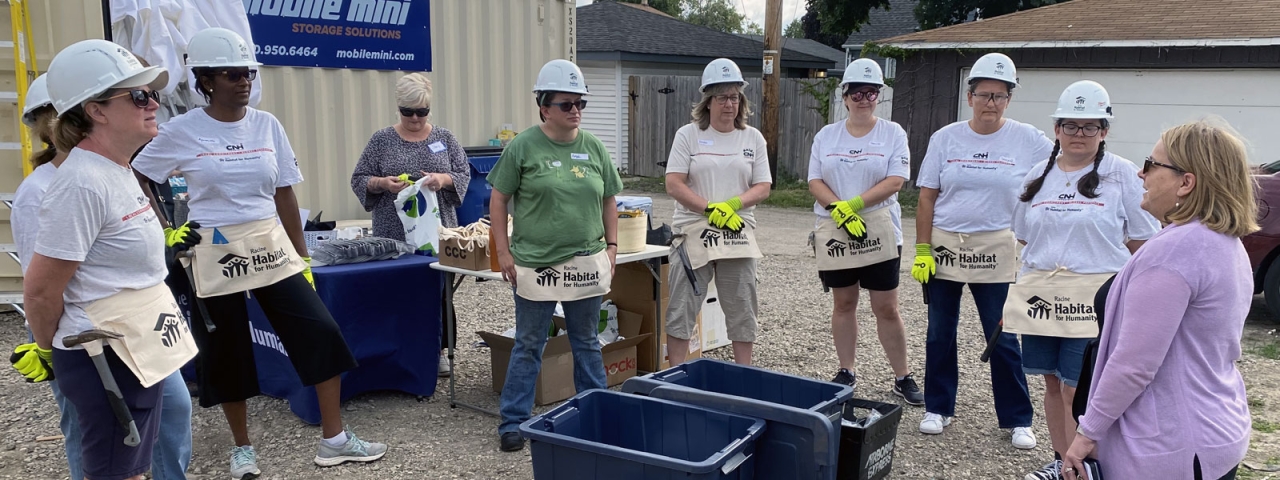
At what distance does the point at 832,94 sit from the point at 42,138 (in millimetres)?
14444

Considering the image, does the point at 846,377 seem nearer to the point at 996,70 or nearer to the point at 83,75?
the point at 996,70

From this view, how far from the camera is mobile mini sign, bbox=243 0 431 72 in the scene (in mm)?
6746

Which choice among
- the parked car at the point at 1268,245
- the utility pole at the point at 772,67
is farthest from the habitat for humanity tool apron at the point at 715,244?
the utility pole at the point at 772,67

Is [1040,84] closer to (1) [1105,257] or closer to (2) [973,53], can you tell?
(2) [973,53]

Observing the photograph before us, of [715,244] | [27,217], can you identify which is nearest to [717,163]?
[715,244]

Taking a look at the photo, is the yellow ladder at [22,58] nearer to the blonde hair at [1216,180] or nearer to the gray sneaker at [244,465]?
the gray sneaker at [244,465]

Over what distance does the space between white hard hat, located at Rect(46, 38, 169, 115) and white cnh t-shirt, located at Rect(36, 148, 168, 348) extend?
14 centimetres

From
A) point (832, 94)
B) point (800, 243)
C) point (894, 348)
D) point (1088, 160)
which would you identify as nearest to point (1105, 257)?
point (1088, 160)

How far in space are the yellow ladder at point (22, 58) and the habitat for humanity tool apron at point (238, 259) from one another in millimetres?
3104

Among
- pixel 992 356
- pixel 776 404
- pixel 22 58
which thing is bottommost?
pixel 992 356

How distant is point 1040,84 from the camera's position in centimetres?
1312

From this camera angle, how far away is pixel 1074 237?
11.6 feet

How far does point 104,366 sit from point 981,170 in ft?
11.3

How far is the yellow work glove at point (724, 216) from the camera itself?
4512 millimetres
